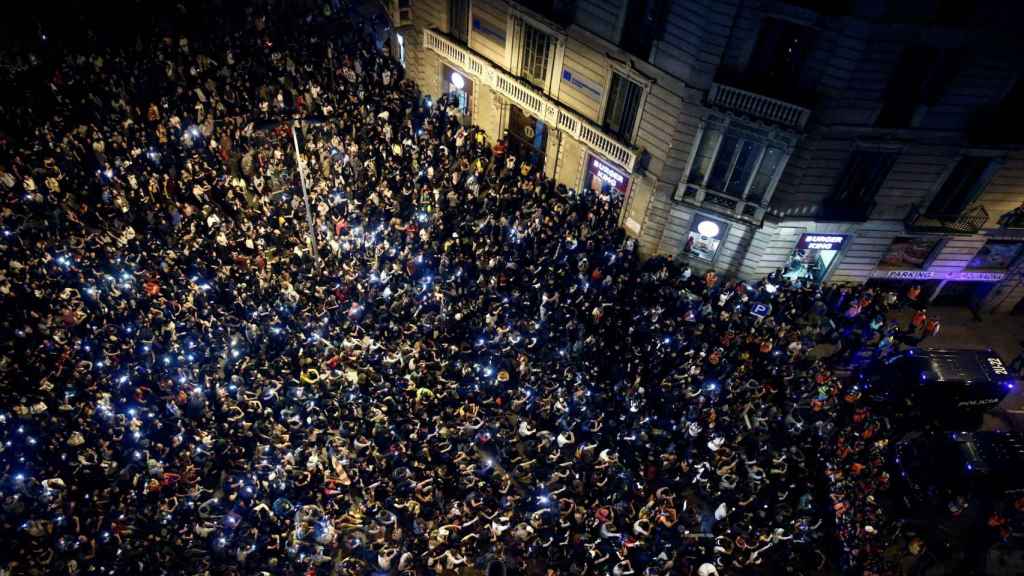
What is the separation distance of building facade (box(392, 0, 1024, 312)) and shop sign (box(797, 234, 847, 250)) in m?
0.09

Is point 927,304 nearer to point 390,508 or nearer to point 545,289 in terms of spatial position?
point 545,289

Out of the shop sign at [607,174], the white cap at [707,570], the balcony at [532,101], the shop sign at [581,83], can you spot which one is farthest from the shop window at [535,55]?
the white cap at [707,570]

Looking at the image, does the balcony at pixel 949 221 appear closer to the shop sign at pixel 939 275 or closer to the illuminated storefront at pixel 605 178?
the shop sign at pixel 939 275

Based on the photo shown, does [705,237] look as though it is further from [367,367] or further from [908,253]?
[367,367]

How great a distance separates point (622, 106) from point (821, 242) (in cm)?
1052

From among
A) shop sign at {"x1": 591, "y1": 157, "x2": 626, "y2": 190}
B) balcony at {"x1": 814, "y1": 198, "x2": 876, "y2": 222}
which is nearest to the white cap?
balcony at {"x1": 814, "y1": 198, "x2": 876, "y2": 222}

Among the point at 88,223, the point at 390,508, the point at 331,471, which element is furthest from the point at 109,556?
the point at 88,223

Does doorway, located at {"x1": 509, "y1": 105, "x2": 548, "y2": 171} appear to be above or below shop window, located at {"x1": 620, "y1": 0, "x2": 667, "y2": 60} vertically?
above

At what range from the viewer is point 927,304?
3022 centimetres

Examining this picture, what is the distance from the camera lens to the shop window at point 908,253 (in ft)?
91.0

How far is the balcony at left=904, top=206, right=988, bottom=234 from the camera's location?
86.9ft

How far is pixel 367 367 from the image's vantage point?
21.1m

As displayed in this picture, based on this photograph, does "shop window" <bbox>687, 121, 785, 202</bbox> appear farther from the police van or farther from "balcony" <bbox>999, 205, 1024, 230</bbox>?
"balcony" <bbox>999, 205, 1024, 230</bbox>

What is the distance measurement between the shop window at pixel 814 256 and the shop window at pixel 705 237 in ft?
10.4
